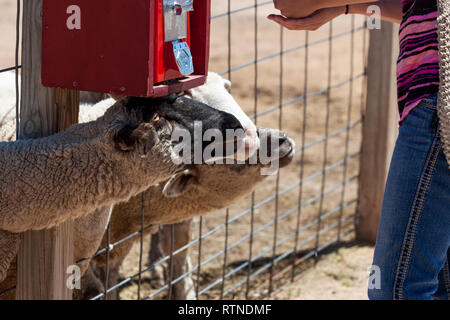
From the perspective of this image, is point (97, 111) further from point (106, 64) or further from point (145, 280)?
point (145, 280)

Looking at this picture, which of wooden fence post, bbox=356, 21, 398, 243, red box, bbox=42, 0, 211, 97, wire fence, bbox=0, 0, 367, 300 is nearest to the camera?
red box, bbox=42, 0, 211, 97

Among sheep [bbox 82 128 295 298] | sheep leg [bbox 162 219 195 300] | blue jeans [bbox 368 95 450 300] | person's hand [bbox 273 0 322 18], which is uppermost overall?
person's hand [bbox 273 0 322 18]

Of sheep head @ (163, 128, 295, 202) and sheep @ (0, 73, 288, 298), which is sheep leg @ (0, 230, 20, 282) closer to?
sheep @ (0, 73, 288, 298)

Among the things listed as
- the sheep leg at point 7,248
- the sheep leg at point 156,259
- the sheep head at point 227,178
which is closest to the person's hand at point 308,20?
the sheep head at point 227,178

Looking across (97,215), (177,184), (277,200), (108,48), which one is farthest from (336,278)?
(108,48)

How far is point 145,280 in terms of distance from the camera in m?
5.01

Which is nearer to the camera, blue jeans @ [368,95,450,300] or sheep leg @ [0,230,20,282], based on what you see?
blue jeans @ [368,95,450,300]

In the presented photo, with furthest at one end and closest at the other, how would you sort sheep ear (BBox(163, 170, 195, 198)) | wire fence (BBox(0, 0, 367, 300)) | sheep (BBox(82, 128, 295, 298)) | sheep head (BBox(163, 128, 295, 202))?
wire fence (BBox(0, 0, 367, 300)) → sheep (BBox(82, 128, 295, 298)) → sheep head (BBox(163, 128, 295, 202)) → sheep ear (BBox(163, 170, 195, 198))

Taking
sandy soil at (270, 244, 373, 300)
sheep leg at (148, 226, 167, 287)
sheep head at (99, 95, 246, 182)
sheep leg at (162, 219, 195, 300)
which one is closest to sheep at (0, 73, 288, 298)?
sheep head at (99, 95, 246, 182)

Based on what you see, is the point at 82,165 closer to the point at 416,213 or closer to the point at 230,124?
the point at 230,124

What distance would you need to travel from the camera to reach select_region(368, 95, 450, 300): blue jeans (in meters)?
2.37

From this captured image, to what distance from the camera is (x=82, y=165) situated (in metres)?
2.54

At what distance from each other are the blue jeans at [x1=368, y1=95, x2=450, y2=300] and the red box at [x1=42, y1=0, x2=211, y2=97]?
2.90 ft
